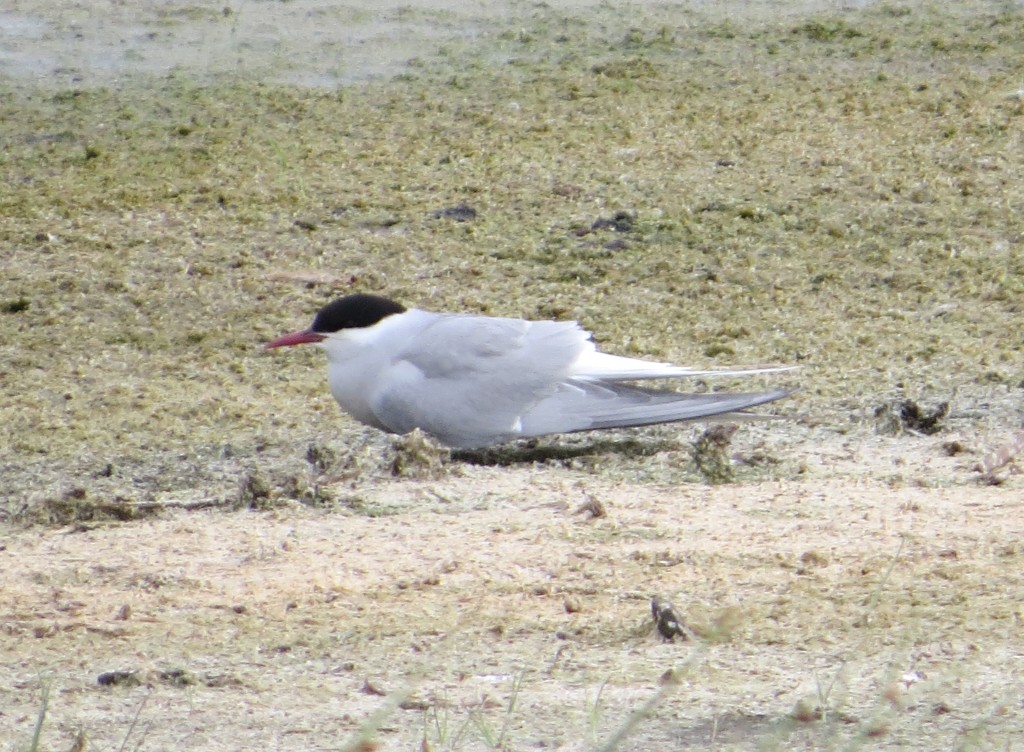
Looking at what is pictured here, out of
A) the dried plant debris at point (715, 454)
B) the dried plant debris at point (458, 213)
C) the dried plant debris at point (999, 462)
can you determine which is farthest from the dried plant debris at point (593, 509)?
the dried plant debris at point (458, 213)

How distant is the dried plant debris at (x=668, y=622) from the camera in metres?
3.24

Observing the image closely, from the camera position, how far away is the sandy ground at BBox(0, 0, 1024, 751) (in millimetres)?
2846

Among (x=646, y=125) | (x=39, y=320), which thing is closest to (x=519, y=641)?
(x=39, y=320)

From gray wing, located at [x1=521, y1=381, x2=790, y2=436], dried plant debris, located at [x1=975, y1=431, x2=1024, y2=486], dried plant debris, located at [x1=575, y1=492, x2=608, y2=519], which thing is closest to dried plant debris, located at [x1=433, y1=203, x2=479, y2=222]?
gray wing, located at [x1=521, y1=381, x2=790, y2=436]

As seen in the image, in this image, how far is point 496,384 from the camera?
4.84 m

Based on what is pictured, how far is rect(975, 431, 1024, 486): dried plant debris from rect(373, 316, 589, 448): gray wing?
1101mm

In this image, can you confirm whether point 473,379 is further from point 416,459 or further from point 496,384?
point 416,459

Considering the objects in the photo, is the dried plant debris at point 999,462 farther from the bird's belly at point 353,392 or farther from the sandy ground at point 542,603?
the bird's belly at point 353,392

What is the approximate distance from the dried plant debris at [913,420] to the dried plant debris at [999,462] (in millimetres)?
268

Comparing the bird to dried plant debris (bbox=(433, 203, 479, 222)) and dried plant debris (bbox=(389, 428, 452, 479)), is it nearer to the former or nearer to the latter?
dried plant debris (bbox=(389, 428, 452, 479))

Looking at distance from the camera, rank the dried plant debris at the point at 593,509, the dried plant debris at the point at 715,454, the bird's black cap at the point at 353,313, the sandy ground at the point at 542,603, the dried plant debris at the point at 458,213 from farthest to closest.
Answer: the dried plant debris at the point at 458,213 → the bird's black cap at the point at 353,313 → the dried plant debris at the point at 715,454 → the dried plant debris at the point at 593,509 → the sandy ground at the point at 542,603

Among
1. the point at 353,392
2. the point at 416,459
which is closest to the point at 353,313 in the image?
the point at 353,392

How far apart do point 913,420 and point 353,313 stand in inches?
59.2

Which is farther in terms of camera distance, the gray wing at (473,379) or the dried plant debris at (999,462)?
the gray wing at (473,379)
